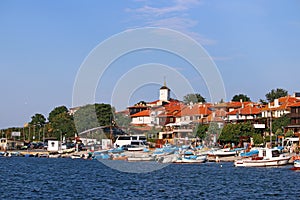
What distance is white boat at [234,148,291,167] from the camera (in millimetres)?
66312

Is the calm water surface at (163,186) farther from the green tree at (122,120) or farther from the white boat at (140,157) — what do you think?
the green tree at (122,120)

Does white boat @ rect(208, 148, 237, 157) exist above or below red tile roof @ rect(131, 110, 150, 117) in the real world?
below

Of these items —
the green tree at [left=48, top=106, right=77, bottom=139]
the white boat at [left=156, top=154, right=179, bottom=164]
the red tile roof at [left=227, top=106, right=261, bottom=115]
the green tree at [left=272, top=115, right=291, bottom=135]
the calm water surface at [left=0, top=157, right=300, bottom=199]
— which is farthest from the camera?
the green tree at [left=48, top=106, right=77, bottom=139]

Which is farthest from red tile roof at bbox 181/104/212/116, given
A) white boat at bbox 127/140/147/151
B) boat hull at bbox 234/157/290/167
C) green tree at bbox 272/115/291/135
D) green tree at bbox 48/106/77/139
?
boat hull at bbox 234/157/290/167

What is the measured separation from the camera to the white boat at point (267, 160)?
2611 inches

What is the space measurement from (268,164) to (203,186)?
2245 cm

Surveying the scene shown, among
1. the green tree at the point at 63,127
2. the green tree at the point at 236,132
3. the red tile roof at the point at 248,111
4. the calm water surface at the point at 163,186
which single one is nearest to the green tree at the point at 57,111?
the green tree at the point at 63,127

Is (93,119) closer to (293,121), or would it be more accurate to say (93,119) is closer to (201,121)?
(201,121)

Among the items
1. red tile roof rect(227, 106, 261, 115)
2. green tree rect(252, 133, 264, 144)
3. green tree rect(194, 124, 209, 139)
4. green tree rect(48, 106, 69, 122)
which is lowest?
green tree rect(252, 133, 264, 144)

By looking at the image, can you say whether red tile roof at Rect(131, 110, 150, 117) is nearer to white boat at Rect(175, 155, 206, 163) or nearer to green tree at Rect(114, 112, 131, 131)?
green tree at Rect(114, 112, 131, 131)

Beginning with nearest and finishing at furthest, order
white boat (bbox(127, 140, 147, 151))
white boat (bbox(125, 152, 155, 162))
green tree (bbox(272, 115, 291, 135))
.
A: 1. white boat (bbox(125, 152, 155, 162))
2. white boat (bbox(127, 140, 147, 151))
3. green tree (bbox(272, 115, 291, 135))

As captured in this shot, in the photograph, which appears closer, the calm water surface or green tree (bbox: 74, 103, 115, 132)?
the calm water surface

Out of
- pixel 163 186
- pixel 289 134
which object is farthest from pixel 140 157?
pixel 163 186

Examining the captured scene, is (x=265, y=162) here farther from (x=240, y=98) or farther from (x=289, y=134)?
(x=240, y=98)
